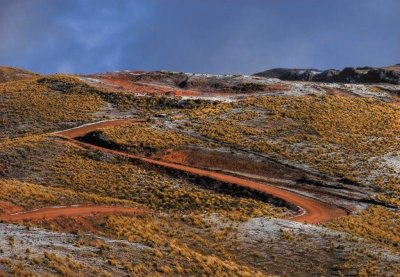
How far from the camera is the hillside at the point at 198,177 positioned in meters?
26.0

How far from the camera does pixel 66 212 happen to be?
1211 inches

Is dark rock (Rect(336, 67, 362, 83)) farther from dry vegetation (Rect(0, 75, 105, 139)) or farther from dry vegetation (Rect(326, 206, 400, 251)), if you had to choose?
dry vegetation (Rect(326, 206, 400, 251))

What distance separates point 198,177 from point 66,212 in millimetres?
16887

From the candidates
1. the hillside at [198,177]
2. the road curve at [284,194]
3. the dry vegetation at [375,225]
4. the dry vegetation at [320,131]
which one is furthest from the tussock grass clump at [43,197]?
the dry vegetation at [320,131]

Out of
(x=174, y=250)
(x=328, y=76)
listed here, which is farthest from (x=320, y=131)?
(x=328, y=76)

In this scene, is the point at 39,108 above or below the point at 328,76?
below

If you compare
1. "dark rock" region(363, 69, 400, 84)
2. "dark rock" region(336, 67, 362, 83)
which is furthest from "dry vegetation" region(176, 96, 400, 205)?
"dark rock" region(336, 67, 362, 83)

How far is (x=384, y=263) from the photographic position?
28953 mm

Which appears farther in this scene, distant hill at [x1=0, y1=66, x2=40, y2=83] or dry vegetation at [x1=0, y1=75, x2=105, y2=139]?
distant hill at [x1=0, y1=66, x2=40, y2=83]

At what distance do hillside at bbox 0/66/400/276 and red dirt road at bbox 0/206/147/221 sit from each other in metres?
0.11

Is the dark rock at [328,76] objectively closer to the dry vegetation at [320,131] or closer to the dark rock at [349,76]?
the dark rock at [349,76]

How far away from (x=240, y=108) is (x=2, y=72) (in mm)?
90629

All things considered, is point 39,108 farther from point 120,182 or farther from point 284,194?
point 284,194

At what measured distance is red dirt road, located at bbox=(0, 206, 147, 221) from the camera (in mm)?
29016
